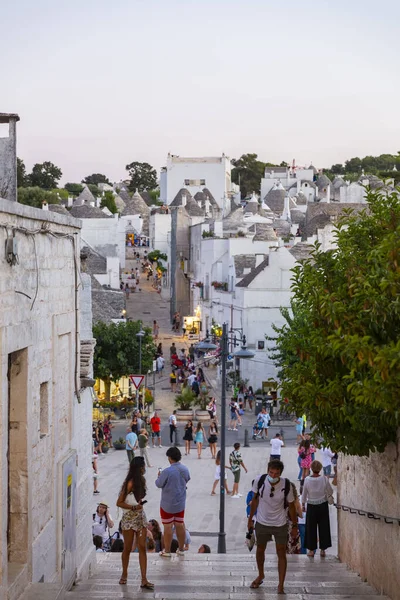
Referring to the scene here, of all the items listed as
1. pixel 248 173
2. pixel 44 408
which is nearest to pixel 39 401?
pixel 44 408

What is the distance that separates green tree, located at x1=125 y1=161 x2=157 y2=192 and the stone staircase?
542 ft

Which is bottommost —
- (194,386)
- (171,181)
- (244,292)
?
(194,386)

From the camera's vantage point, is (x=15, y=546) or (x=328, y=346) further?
(x=328, y=346)

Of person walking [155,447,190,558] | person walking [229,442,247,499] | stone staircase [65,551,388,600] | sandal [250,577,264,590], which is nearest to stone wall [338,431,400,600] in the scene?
stone staircase [65,551,388,600]

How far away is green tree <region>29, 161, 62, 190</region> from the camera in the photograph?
15312 centimetres

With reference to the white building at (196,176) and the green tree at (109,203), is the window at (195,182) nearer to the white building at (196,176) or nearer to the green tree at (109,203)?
the white building at (196,176)

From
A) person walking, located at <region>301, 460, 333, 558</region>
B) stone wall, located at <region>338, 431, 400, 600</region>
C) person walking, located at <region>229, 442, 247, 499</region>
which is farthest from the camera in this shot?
person walking, located at <region>229, 442, 247, 499</region>

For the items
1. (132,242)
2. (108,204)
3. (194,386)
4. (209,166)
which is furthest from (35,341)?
(209,166)

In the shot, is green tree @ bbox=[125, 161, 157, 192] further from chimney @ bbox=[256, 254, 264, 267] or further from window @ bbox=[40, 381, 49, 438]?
window @ bbox=[40, 381, 49, 438]

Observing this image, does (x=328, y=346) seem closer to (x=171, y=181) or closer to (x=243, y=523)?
(x=243, y=523)

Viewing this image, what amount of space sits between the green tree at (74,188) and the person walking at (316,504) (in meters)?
165

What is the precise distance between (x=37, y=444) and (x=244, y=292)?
130ft

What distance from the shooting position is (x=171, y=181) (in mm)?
135375

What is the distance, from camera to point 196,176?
137 metres
